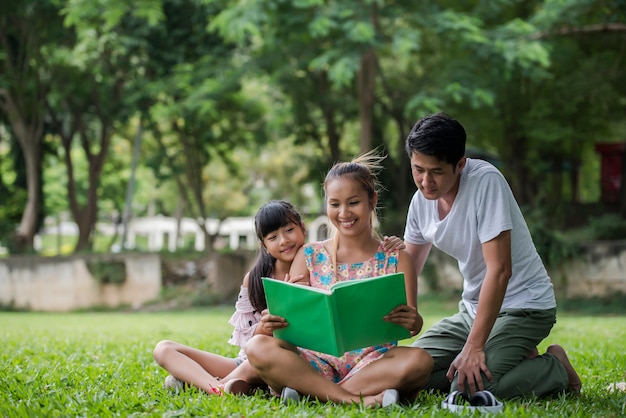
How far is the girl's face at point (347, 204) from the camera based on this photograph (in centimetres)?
381

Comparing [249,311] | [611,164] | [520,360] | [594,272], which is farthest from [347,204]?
[611,164]

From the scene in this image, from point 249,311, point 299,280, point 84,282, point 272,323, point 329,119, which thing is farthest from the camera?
point 84,282

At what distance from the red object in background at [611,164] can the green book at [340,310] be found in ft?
57.2

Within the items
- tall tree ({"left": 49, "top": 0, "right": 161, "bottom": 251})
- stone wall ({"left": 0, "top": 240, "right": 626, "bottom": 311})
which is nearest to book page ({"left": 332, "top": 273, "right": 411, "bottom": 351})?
tall tree ({"left": 49, "top": 0, "right": 161, "bottom": 251})

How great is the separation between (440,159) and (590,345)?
12.4 feet

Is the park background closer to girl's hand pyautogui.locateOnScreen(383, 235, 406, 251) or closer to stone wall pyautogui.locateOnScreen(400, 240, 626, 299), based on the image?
stone wall pyautogui.locateOnScreen(400, 240, 626, 299)

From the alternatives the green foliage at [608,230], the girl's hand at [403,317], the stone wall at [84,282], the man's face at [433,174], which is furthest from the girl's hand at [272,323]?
the stone wall at [84,282]

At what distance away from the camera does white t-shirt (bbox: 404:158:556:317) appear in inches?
147

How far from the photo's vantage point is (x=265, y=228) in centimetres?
420

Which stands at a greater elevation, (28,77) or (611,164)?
(28,77)

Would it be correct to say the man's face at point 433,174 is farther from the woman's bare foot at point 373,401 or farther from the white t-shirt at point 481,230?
the woman's bare foot at point 373,401

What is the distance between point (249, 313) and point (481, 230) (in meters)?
1.41

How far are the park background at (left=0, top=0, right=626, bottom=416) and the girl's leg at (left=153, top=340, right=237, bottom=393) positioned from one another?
6604mm

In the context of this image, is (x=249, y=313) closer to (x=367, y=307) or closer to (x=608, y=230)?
(x=367, y=307)
